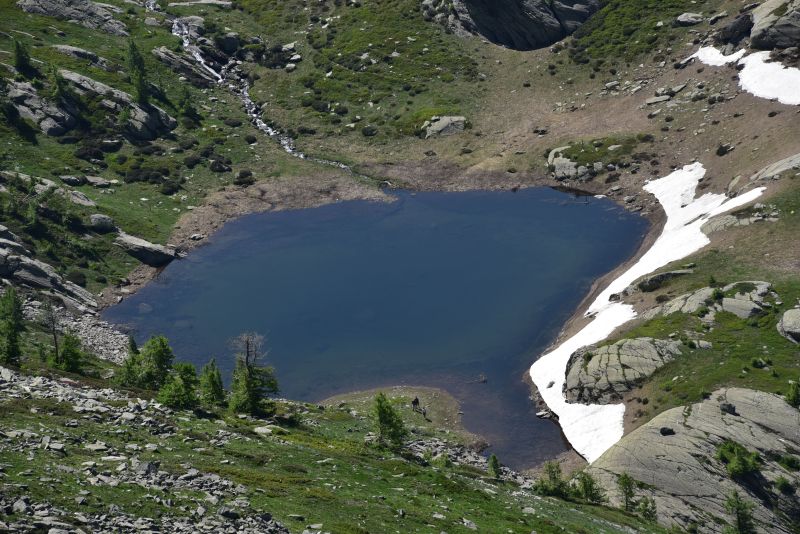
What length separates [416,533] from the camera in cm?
4831

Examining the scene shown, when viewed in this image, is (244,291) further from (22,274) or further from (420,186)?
(420,186)

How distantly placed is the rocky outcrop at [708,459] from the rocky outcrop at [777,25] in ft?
303

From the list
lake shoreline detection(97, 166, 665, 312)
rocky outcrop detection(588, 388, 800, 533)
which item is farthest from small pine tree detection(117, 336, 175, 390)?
lake shoreline detection(97, 166, 665, 312)

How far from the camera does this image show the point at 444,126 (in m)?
171

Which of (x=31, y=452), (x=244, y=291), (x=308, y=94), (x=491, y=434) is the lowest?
(x=491, y=434)

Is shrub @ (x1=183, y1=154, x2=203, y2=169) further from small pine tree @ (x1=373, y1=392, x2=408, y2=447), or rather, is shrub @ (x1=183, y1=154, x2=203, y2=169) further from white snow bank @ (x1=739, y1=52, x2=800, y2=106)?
white snow bank @ (x1=739, y1=52, x2=800, y2=106)

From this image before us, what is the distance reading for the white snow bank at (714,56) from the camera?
154m

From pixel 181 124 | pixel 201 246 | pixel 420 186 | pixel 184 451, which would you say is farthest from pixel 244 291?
A: pixel 184 451

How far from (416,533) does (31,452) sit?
74.5 feet

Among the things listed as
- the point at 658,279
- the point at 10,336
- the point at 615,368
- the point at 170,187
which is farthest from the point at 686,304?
the point at 170,187

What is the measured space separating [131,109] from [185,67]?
29.3 meters

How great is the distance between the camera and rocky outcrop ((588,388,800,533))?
7038 centimetres

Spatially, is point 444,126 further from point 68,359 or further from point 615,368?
point 68,359

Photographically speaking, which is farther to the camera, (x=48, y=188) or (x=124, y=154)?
(x=124, y=154)
